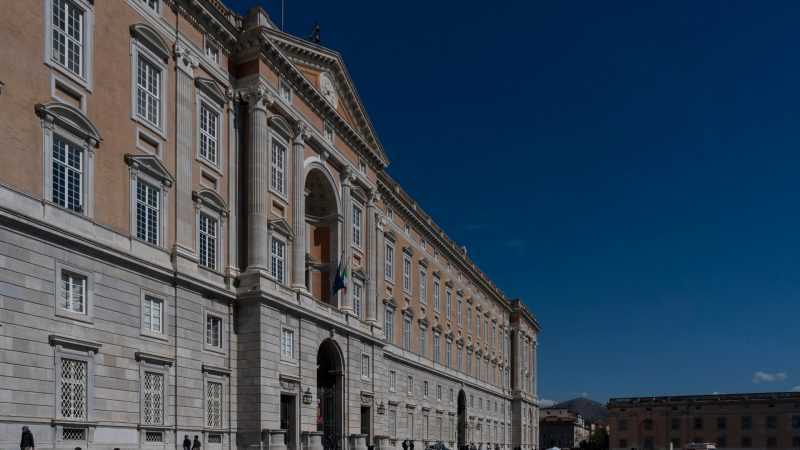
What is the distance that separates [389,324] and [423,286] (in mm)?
10593

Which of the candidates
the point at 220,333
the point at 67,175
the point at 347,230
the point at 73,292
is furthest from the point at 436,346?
the point at 67,175

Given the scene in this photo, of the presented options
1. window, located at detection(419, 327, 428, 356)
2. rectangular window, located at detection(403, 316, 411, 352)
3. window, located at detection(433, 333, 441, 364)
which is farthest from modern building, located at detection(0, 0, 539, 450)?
window, located at detection(433, 333, 441, 364)

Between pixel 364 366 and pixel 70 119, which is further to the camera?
pixel 364 366

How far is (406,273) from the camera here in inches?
2657

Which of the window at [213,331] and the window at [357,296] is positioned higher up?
the window at [357,296]

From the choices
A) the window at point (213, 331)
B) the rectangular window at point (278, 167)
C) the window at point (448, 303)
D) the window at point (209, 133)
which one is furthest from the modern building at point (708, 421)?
the window at point (209, 133)

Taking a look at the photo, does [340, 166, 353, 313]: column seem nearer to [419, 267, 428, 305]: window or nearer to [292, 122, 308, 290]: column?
[292, 122, 308, 290]: column

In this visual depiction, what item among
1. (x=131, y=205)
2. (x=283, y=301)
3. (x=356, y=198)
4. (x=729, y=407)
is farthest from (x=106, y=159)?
(x=729, y=407)

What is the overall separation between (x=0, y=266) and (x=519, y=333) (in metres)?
89.1

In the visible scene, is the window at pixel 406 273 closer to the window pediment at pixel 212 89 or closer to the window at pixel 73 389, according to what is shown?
the window pediment at pixel 212 89

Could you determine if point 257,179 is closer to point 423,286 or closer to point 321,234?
point 321,234

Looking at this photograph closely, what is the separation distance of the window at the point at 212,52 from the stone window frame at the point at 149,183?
266 inches

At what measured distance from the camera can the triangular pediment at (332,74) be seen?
43188 millimetres

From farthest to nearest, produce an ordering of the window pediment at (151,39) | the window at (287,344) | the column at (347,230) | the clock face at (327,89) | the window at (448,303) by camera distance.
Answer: the window at (448,303)
the column at (347,230)
the clock face at (327,89)
the window at (287,344)
the window pediment at (151,39)
